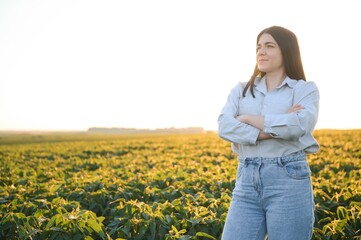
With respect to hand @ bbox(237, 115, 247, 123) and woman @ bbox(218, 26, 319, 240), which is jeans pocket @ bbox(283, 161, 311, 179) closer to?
woman @ bbox(218, 26, 319, 240)

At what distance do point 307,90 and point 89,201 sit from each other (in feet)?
13.0

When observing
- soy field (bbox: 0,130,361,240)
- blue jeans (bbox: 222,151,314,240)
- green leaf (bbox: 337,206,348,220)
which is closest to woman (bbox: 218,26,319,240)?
blue jeans (bbox: 222,151,314,240)

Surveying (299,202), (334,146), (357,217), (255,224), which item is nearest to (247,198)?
(255,224)

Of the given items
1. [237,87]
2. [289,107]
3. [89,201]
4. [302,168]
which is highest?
[237,87]

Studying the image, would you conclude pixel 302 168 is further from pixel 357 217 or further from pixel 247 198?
pixel 357 217

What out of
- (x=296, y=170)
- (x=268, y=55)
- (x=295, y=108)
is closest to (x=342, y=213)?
(x=296, y=170)

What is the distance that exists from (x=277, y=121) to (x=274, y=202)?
1.93 feet

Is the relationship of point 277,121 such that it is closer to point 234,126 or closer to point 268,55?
point 234,126

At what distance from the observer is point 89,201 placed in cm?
572

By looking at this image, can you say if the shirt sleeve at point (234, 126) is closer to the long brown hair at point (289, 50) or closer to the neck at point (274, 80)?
the neck at point (274, 80)

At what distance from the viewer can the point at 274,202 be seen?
8.97 feet

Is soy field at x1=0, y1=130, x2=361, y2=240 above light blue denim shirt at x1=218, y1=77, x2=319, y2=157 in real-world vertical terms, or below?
below

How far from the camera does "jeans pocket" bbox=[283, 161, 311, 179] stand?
2729 millimetres

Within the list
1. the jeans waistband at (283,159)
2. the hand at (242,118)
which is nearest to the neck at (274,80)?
the hand at (242,118)
